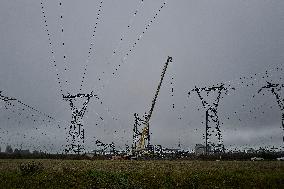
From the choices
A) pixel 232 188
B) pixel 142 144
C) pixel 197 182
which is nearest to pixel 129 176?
pixel 197 182

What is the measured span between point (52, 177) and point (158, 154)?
54.3 meters

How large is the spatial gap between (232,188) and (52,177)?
32.8 feet

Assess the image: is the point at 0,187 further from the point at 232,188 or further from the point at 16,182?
the point at 232,188

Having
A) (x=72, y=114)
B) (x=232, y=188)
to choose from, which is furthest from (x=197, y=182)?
(x=72, y=114)

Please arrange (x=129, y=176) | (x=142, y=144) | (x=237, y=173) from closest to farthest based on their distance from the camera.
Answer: (x=129, y=176), (x=237, y=173), (x=142, y=144)

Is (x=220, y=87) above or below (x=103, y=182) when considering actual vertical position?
above

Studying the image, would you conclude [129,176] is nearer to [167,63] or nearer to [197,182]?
[197,182]

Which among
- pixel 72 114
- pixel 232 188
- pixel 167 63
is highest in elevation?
pixel 167 63

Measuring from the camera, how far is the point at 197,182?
19.7 m

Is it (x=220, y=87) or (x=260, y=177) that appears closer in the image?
(x=260, y=177)

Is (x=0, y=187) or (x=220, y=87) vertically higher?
(x=220, y=87)

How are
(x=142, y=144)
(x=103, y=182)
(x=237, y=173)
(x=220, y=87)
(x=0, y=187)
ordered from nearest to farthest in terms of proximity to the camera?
(x=0, y=187) → (x=103, y=182) → (x=237, y=173) → (x=220, y=87) → (x=142, y=144)

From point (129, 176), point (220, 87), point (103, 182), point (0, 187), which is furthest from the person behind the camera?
point (220, 87)

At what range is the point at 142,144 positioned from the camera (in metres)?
81.6
